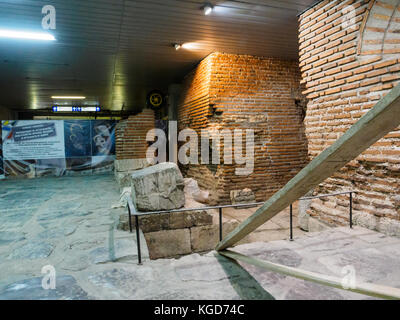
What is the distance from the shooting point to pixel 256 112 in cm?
687

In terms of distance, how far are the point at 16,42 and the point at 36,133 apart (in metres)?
6.34

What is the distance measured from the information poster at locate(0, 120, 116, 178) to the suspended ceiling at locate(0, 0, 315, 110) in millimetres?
2385

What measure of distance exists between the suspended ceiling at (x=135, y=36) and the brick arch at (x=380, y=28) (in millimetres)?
1016

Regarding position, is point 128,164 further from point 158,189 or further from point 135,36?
point 158,189

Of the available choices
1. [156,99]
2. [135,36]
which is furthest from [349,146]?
[156,99]

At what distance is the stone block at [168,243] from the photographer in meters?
4.53

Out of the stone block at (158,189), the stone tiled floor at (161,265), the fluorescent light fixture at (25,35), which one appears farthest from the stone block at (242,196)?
the fluorescent light fixture at (25,35)

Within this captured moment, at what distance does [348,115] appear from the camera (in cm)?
368

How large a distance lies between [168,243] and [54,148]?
8785 millimetres

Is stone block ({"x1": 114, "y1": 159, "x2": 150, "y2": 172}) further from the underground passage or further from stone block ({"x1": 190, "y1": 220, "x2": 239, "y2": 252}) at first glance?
stone block ({"x1": 190, "y1": 220, "x2": 239, "y2": 252})

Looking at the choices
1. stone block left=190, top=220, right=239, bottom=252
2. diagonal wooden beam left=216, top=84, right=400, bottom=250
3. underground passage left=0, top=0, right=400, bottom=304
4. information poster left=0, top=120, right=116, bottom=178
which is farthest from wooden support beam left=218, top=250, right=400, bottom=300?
information poster left=0, top=120, right=116, bottom=178

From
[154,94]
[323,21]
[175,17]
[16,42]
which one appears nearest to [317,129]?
[323,21]

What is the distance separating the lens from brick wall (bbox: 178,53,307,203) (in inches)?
260
